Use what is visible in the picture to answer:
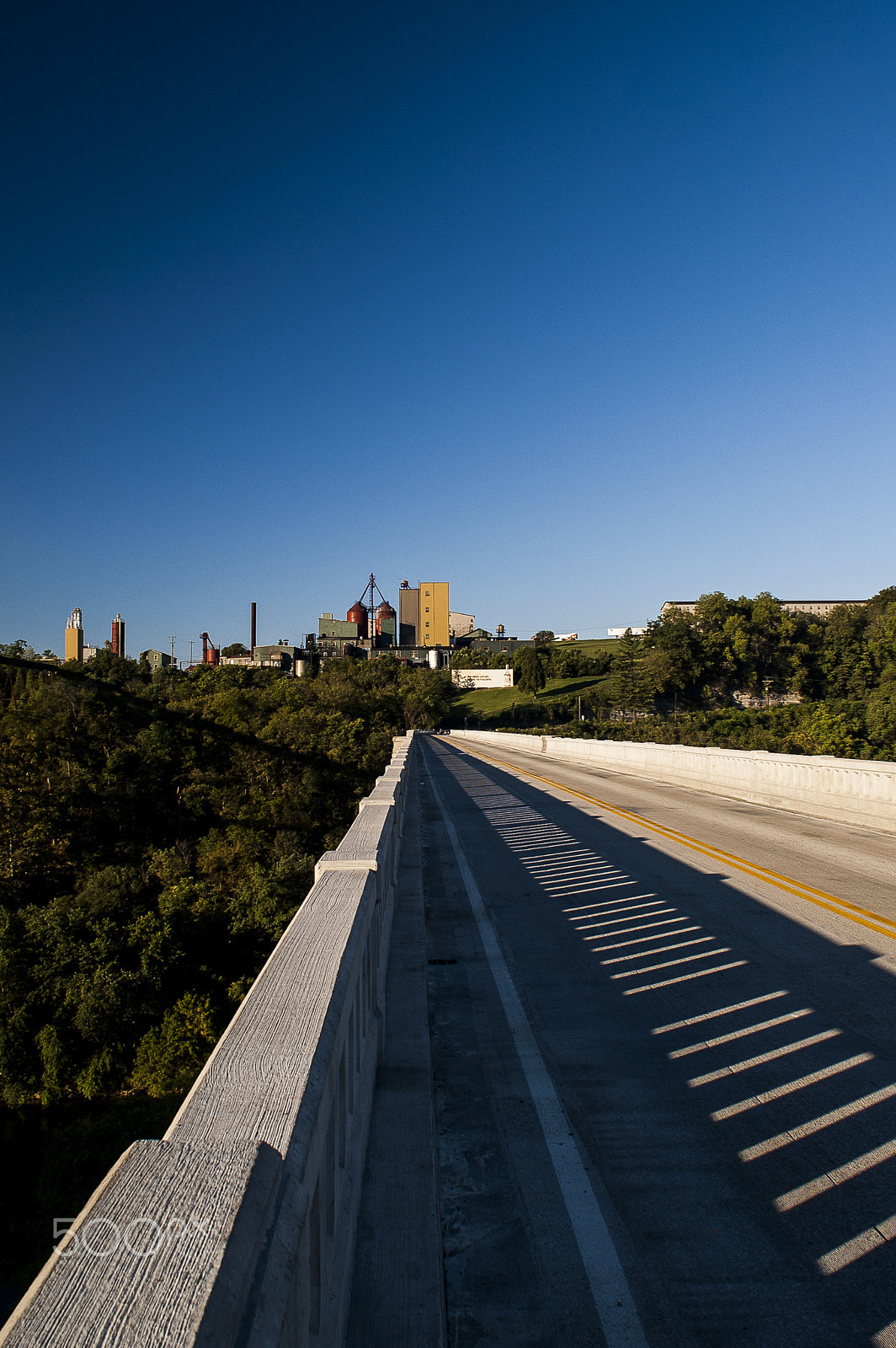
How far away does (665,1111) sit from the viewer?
422 centimetres

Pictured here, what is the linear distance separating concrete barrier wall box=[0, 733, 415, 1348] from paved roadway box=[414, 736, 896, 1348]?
2.67ft

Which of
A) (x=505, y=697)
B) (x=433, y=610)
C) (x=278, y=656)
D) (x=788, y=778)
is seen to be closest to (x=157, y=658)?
(x=278, y=656)

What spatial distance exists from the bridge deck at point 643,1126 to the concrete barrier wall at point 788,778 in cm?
715

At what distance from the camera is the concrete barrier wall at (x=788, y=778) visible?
14953mm

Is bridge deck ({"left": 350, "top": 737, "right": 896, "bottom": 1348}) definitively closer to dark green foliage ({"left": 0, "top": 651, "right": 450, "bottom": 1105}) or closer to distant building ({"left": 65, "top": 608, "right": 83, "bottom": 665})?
dark green foliage ({"left": 0, "top": 651, "right": 450, "bottom": 1105})

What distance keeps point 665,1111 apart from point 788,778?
15.5 meters

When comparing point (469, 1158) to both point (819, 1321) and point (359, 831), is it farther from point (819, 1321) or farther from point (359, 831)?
point (359, 831)

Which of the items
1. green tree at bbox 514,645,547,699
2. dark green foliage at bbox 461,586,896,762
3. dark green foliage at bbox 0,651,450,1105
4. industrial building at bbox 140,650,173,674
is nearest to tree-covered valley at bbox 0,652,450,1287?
dark green foliage at bbox 0,651,450,1105

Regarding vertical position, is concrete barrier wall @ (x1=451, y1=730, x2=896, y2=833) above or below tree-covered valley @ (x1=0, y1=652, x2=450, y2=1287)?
above

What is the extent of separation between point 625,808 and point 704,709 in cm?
9185

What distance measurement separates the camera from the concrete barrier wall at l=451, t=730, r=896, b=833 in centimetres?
1495

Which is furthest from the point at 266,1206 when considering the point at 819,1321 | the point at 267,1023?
the point at 819,1321

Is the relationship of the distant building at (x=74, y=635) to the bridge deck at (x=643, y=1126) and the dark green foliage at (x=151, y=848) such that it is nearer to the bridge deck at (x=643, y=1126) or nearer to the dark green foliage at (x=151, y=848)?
the dark green foliage at (x=151, y=848)

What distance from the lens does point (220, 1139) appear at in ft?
5.49
